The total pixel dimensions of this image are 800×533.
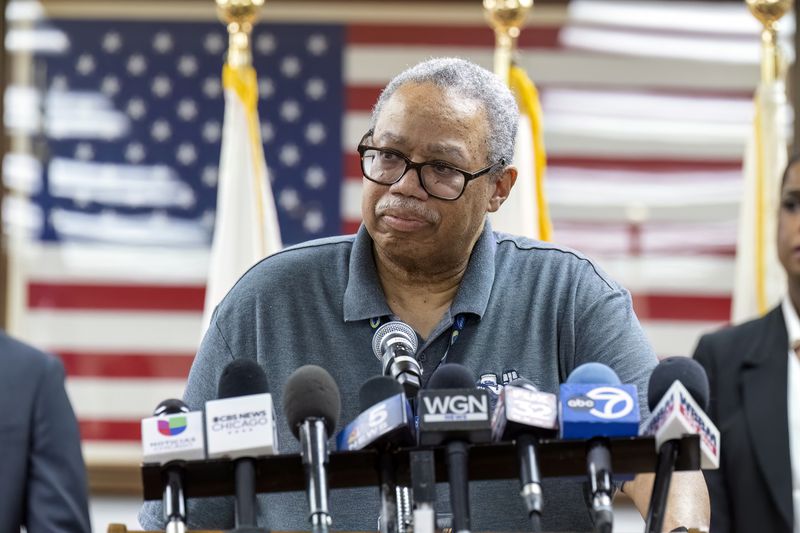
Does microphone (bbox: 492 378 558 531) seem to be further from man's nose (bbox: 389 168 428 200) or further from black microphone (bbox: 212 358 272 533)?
man's nose (bbox: 389 168 428 200)

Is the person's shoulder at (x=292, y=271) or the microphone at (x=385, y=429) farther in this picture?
the person's shoulder at (x=292, y=271)

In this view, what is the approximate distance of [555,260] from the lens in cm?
272

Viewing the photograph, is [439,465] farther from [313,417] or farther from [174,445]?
Answer: [174,445]

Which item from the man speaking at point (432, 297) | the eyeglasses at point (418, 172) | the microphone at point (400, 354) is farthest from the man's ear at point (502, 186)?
the microphone at point (400, 354)

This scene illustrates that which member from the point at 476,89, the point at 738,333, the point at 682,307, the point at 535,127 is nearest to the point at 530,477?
the point at 476,89

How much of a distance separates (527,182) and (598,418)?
2.97 metres

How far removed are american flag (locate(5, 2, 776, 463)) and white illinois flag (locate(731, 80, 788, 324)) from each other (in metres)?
0.61

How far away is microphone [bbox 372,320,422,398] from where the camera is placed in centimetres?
201

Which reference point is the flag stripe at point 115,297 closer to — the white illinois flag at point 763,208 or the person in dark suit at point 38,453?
the white illinois flag at point 763,208

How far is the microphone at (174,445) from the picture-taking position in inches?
73.5

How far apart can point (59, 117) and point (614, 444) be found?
13.6 ft

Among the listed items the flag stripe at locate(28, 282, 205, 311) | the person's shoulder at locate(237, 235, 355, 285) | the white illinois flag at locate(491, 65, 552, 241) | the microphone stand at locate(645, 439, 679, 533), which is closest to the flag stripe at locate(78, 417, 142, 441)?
the flag stripe at locate(28, 282, 205, 311)

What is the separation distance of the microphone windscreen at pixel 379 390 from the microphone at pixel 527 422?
0.14 meters

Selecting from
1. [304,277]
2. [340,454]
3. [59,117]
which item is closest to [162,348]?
[59,117]
